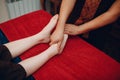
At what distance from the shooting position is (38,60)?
0.98m

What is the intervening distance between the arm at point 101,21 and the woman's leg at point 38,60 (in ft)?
0.58

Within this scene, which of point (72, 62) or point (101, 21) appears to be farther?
point (101, 21)

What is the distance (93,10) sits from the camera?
1.25 meters

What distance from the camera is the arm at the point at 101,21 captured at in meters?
1.16

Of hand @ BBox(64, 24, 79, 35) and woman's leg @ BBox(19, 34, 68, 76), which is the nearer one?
woman's leg @ BBox(19, 34, 68, 76)

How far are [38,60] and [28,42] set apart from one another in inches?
7.1

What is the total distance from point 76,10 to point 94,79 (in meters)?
0.64

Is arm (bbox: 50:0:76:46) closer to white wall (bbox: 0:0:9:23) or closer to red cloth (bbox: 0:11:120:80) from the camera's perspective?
red cloth (bbox: 0:11:120:80)

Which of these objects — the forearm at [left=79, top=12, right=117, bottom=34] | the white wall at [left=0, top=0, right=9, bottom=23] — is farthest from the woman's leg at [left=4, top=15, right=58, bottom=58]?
the white wall at [left=0, top=0, right=9, bottom=23]

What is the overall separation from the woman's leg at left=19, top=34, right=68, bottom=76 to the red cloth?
0.10ft

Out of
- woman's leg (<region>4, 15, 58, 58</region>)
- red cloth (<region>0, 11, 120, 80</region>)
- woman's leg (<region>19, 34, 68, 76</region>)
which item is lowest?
red cloth (<region>0, 11, 120, 80</region>)

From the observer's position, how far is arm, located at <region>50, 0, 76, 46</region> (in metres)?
1.13

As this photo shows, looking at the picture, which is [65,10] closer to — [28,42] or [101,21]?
[101,21]

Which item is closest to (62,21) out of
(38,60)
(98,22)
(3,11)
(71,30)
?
(71,30)
